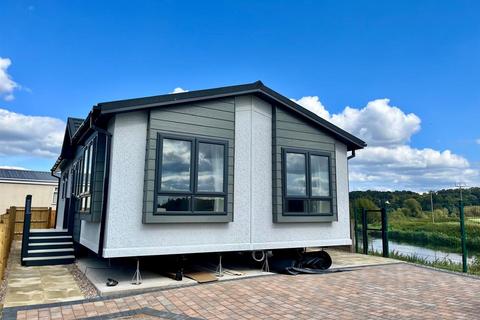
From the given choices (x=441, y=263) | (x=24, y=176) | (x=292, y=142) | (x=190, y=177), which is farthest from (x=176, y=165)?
(x=24, y=176)

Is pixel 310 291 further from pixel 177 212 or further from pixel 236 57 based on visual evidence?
pixel 236 57

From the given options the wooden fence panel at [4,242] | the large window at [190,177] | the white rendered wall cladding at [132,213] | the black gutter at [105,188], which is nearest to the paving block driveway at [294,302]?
the white rendered wall cladding at [132,213]

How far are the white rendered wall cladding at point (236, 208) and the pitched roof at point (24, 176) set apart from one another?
2132 centimetres

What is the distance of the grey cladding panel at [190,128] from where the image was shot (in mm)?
5773

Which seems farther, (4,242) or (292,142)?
(292,142)

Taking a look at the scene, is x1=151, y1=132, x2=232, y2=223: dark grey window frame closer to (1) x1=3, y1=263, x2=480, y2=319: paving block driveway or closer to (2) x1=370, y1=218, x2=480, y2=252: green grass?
(1) x1=3, y1=263, x2=480, y2=319: paving block driveway

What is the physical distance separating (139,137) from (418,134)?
1749cm

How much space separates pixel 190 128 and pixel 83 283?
337cm

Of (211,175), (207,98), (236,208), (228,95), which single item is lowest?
(236,208)

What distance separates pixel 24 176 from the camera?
23812 millimetres

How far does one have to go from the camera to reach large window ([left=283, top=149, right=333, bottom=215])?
7313 millimetres

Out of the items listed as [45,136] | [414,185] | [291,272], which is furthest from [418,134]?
[45,136]

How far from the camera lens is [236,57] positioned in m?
13.1

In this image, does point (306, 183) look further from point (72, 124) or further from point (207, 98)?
point (72, 124)
